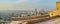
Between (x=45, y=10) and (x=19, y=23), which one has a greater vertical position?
(x=45, y=10)

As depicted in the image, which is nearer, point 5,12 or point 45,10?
point 5,12

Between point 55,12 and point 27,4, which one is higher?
point 27,4

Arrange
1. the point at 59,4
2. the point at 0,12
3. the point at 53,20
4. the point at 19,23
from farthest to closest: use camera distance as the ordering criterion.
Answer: the point at 59,4 < the point at 0,12 < the point at 53,20 < the point at 19,23

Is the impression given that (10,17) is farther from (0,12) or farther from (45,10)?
(45,10)

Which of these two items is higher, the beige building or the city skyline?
the city skyline

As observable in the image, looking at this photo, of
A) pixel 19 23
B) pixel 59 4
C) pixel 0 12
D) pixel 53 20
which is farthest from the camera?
pixel 59 4

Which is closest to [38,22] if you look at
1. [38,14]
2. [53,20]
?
[53,20]

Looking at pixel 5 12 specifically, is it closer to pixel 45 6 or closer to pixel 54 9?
pixel 45 6

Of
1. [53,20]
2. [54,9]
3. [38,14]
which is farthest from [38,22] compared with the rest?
[54,9]

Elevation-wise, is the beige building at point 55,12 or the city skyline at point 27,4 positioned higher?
the city skyline at point 27,4
